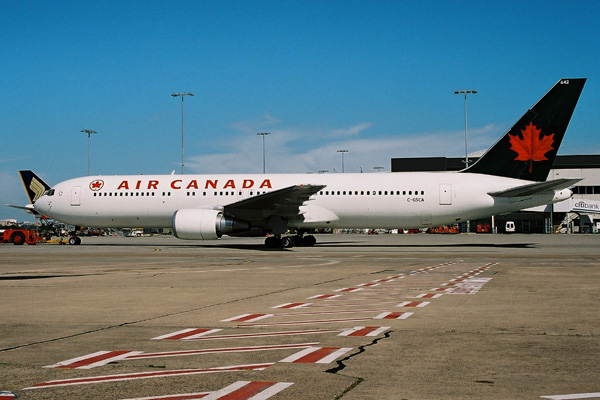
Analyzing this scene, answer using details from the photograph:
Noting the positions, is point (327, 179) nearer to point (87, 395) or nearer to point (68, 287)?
point (68, 287)

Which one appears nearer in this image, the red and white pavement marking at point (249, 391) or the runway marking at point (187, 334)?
the red and white pavement marking at point (249, 391)

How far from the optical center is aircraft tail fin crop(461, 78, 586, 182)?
3516 centimetres

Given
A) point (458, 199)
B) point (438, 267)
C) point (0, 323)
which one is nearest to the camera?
point (0, 323)

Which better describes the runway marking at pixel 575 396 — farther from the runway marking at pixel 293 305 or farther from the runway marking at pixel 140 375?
the runway marking at pixel 293 305

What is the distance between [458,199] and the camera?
1421 inches

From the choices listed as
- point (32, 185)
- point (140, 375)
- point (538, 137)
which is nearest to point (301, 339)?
point (140, 375)

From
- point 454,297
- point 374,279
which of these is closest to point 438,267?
point 374,279

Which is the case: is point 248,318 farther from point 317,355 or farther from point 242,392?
point 242,392

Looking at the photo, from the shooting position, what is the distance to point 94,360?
21.2 feet

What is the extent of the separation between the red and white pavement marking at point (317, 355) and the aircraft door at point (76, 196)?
120ft

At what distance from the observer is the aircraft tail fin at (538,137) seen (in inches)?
1384

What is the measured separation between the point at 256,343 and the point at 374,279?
9.57m

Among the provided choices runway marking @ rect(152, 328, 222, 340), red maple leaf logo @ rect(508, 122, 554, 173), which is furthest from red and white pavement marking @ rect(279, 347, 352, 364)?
red maple leaf logo @ rect(508, 122, 554, 173)

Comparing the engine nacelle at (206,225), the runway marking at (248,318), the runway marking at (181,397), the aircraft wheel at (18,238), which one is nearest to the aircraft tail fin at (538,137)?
the engine nacelle at (206,225)
